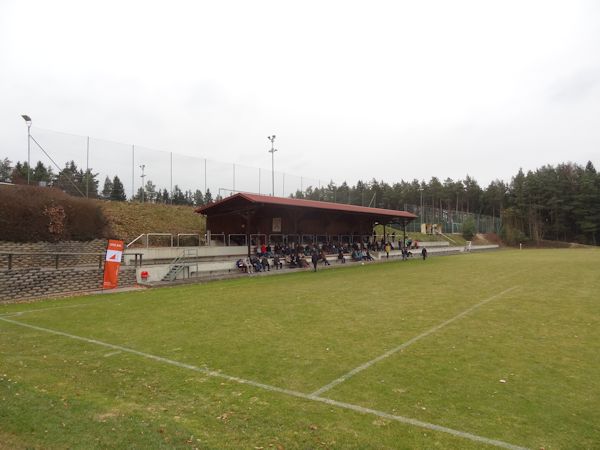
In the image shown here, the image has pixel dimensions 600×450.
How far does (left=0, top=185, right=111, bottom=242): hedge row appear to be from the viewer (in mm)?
17516

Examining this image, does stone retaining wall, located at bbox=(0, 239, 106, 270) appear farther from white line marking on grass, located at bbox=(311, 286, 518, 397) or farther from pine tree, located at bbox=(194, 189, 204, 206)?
white line marking on grass, located at bbox=(311, 286, 518, 397)

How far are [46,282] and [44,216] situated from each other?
6.69 meters

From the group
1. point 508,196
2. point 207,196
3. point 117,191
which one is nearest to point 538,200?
point 508,196

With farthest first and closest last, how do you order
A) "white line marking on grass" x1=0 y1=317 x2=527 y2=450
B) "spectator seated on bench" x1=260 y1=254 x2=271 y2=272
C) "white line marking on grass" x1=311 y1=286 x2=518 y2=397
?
"spectator seated on bench" x1=260 y1=254 x2=271 y2=272, "white line marking on grass" x1=311 y1=286 x2=518 y2=397, "white line marking on grass" x1=0 y1=317 x2=527 y2=450

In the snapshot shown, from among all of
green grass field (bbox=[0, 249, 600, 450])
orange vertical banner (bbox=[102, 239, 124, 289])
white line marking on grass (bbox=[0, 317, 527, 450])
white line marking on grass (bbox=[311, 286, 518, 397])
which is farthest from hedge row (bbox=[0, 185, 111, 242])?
white line marking on grass (bbox=[311, 286, 518, 397])

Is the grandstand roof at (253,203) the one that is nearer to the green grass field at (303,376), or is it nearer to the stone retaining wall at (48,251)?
the stone retaining wall at (48,251)

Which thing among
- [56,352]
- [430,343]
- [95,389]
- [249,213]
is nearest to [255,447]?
[95,389]

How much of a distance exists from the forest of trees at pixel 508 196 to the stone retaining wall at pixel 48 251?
253 inches

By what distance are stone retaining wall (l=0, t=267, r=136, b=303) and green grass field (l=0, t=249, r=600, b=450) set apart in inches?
97.0

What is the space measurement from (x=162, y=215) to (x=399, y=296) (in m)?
21.6

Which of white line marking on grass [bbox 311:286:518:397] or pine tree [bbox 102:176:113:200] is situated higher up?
pine tree [bbox 102:176:113:200]

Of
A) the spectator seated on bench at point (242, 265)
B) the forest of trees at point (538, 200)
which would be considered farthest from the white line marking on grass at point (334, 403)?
the forest of trees at point (538, 200)

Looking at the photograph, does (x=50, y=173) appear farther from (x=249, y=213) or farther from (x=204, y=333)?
(x=204, y=333)

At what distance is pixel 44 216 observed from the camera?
18656mm
